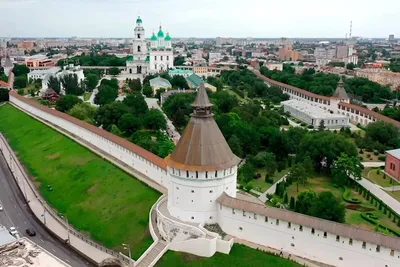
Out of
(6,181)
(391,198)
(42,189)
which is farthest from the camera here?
(6,181)

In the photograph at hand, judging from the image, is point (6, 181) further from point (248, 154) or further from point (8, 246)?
point (248, 154)

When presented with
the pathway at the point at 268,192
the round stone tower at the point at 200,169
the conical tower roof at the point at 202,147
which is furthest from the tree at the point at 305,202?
the conical tower roof at the point at 202,147

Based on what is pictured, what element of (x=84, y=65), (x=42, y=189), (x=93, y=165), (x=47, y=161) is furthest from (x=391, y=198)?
(x=84, y=65)

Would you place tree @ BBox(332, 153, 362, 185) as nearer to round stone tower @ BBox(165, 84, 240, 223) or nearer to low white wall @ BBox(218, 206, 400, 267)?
round stone tower @ BBox(165, 84, 240, 223)

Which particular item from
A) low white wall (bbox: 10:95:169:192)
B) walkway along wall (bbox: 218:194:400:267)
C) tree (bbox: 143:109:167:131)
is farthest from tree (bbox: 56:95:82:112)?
walkway along wall (bbox: 218:194:400:267)

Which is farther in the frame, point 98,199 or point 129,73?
point 129,73

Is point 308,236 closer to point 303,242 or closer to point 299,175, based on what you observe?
point 303,242

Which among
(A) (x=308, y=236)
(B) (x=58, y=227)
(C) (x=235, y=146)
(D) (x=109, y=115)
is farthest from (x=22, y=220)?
(A) (x=308, y=236)
